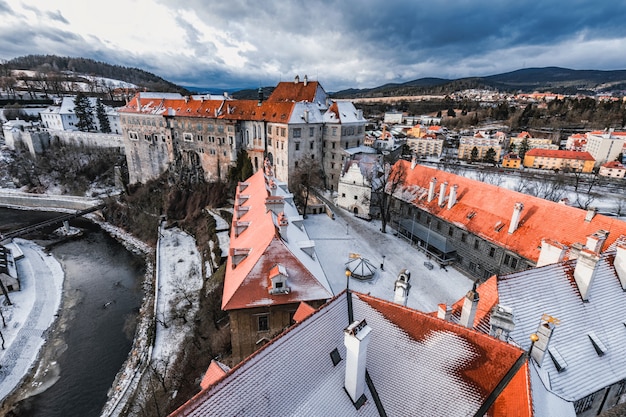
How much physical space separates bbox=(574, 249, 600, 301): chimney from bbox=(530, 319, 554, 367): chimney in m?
5.92

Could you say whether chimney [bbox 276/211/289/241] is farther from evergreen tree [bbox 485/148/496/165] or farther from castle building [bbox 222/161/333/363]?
evergreen tree [bbox 485/148/496/165]

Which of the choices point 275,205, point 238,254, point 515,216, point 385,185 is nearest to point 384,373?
point 238,254

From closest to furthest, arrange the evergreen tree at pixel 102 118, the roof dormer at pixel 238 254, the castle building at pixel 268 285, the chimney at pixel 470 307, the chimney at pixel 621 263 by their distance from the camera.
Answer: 1. the chimney at pixel 470 307
2. the chimney at pixel 621 263
3. the castle building at pixel 268 285
4. the roof dormer at pixel 238 254
5. the evergreen tree at pixel 102 118

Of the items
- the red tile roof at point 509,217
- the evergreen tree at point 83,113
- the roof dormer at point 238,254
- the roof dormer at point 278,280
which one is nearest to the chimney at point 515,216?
the red tile roof at point 509,217

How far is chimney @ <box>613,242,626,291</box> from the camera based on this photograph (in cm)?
1636

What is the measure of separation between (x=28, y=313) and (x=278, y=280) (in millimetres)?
33458

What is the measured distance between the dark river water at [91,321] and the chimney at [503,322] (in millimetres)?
28535

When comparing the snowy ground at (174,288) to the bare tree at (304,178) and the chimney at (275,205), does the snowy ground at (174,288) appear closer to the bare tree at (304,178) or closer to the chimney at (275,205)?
the chimney at (275,205)

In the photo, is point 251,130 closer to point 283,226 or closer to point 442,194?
point 442,194

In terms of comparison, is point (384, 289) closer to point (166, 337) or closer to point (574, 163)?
point (166, 337)

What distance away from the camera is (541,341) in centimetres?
1088

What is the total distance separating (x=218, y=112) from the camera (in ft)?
176

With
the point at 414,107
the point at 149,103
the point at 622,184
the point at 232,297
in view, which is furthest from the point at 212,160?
the point at 414,107

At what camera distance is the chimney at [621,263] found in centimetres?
1636
